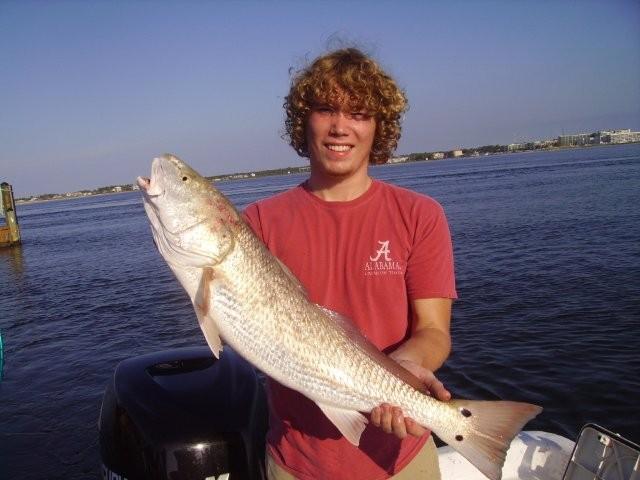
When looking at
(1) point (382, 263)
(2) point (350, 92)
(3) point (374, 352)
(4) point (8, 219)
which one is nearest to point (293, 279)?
(1) point (382, 263)

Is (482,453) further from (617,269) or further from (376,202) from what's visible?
(617,269)

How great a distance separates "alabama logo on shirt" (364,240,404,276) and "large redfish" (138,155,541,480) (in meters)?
0.36

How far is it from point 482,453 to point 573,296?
1290 cm

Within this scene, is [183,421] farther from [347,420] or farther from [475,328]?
[475,328]

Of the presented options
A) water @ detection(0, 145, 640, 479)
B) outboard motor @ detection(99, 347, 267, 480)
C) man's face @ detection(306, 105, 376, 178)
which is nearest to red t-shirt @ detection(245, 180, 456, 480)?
man's face @ detection(306, 105, 376, 178)

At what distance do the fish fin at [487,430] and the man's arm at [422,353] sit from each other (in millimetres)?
177

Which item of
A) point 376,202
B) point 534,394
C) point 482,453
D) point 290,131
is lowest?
point 534,394

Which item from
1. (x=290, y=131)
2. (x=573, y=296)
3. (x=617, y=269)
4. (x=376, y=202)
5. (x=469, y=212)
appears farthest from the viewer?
(x=469, y=212)

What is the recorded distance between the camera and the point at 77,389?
10.4 meters

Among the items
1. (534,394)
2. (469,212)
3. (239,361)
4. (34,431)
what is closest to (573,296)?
→ (534,394)

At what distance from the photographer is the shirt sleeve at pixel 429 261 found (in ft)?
10.2

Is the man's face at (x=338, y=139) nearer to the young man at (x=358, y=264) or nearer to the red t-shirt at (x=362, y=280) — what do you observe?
the young man at (x=358, y=264)

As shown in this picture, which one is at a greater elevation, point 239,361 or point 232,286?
point 232,286

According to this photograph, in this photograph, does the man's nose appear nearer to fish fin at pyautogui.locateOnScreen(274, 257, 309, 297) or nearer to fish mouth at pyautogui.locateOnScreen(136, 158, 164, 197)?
fish fin at pyautogui.locateOnScreen(274, 257, 309, 297)
